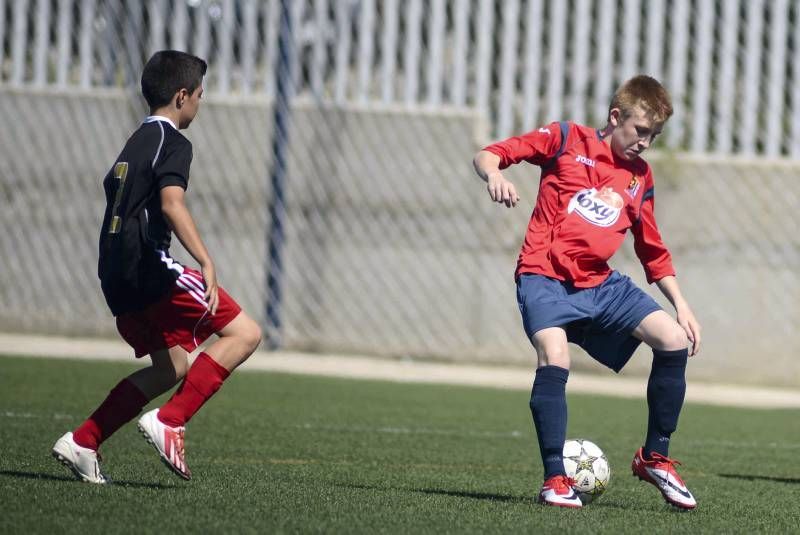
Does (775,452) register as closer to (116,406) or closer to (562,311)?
(562,311)

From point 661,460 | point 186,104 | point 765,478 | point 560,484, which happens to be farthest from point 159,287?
point 765,478

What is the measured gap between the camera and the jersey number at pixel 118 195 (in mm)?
5164

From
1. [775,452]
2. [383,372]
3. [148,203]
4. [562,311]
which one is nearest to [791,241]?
[383,372]

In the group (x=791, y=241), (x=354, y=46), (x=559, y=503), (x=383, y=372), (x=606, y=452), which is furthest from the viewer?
(x=354, y=46)

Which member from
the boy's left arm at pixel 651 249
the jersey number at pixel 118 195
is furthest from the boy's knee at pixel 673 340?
the jersey number at pixel 118 195

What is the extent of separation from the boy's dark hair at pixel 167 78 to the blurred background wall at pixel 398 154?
762 centimetres

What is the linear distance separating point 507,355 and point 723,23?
3.67 m

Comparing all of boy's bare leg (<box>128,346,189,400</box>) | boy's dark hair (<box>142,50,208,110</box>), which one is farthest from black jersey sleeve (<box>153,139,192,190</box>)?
boy's bare leg (<box>128,346,189,400</box>)

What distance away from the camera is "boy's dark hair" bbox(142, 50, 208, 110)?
533 centimetres

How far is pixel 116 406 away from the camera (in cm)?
529

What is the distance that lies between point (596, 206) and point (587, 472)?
1.00 m

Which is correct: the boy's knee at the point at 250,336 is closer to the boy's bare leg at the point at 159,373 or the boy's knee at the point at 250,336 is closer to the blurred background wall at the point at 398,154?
the boy's bare leg at the point at 159,373

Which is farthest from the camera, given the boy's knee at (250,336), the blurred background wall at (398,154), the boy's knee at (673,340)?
the blurred background wall at (398,154)

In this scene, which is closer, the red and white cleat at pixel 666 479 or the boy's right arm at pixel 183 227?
the boy's right arm at pixel 183 227
